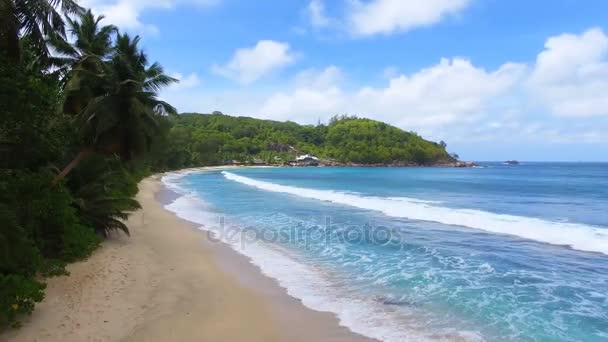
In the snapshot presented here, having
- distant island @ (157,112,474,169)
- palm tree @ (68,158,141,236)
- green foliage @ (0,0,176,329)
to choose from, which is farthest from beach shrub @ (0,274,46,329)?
distant island @ (157,112,474,169)

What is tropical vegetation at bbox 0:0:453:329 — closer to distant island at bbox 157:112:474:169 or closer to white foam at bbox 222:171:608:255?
white foam at bbox 222:171:608:255

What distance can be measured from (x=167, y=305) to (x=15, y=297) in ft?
7.62

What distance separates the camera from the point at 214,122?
529 feet

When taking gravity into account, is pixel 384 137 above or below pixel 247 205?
above

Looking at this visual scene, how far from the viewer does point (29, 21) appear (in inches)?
339

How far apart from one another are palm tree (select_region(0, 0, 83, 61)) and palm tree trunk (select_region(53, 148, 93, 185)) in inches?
105

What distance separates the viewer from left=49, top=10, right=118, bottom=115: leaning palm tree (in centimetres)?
1326

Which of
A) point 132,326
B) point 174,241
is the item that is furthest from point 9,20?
point 174,241

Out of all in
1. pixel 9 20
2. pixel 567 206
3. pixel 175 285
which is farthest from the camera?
pixel 567 206

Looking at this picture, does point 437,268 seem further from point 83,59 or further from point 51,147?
point 83,59

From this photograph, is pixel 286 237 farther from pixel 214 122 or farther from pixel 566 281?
pixel 214 122

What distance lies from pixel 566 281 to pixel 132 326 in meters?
9.93

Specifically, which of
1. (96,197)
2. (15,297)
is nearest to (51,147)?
(96,197)

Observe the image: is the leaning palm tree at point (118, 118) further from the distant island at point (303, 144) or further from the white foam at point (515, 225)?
the distant island at point (303, 144)
